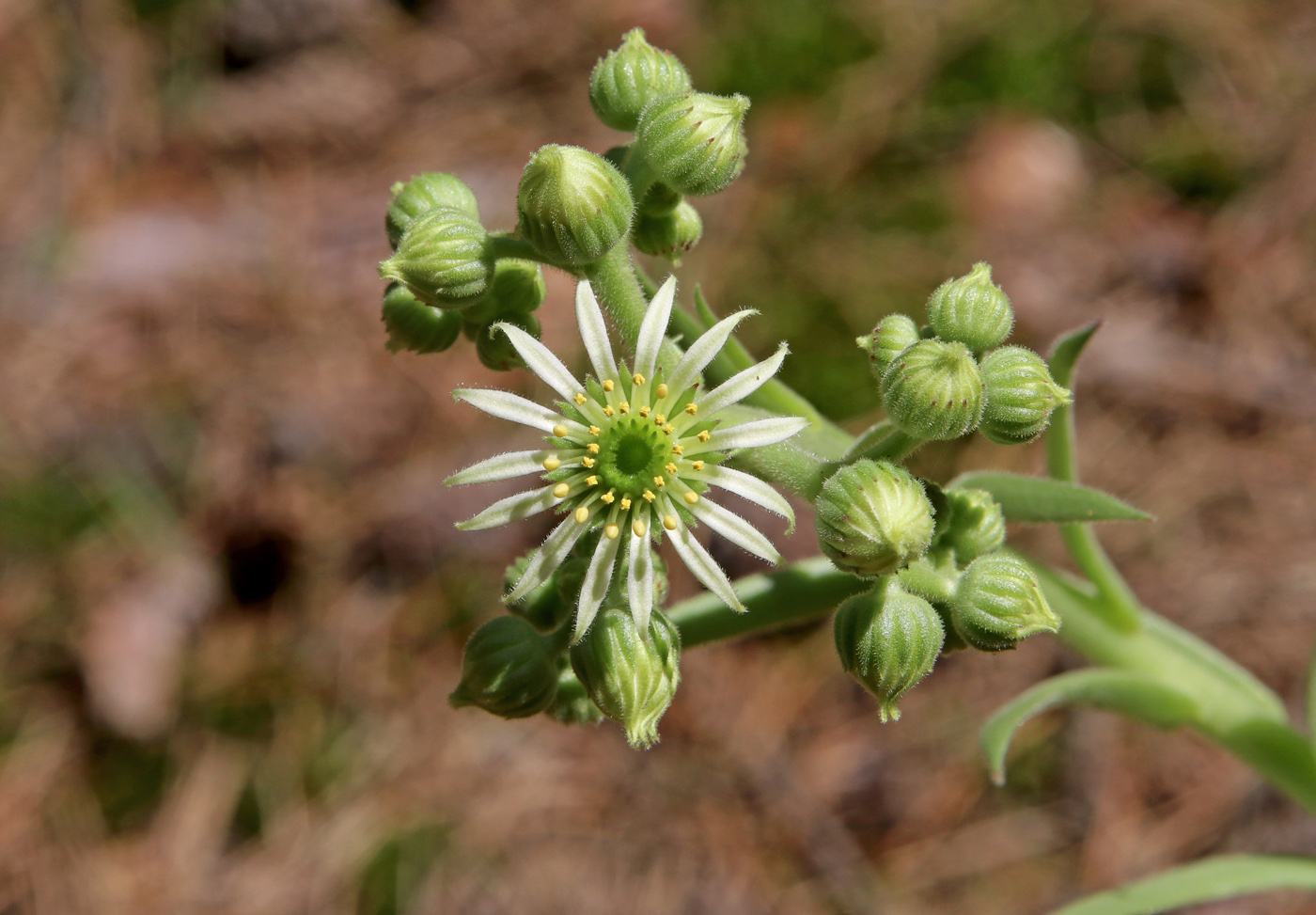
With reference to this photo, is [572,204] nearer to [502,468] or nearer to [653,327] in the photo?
[653,327]

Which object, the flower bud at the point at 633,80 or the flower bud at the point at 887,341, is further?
the flower bud at the point at 633,80

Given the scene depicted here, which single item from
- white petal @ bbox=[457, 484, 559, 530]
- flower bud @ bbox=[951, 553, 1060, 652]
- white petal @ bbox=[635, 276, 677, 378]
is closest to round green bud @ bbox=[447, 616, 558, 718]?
white petal @ bbox=[457, 484, 559, 530]

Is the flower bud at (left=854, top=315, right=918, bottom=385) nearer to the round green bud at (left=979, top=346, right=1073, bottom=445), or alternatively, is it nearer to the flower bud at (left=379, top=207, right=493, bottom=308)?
the round green bud at (left=979, top=346, right=1073, bottom=445)

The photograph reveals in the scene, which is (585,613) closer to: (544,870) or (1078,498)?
(1078,498)

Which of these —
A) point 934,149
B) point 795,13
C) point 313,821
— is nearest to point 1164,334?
point 934,149

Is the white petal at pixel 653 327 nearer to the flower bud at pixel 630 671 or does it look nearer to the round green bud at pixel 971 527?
the flower bud at pixel 630 671

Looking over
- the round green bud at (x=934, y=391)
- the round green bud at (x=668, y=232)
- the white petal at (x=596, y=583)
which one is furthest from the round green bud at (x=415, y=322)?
the round green bud at (x=934, y=391)
